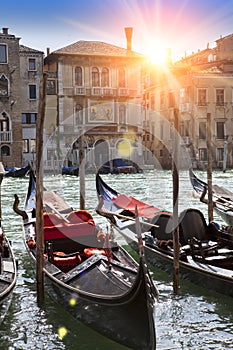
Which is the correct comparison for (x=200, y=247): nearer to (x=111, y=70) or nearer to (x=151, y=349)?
(x=151, y=349)

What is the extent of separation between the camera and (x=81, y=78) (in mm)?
15977

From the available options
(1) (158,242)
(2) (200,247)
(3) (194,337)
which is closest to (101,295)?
(3) (194,337)

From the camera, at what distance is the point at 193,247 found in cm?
372

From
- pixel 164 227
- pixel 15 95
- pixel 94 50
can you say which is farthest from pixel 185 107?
pixel 164 227

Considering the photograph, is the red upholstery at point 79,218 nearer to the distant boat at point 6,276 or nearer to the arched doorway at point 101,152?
the distant boat at point 6,276

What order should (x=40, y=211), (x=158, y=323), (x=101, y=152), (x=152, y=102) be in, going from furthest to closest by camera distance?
(x=152, y=102)
(x=101, y=152)
(x=40, y=211)
(x=158, y=323)

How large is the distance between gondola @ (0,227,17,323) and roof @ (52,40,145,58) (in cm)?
1246

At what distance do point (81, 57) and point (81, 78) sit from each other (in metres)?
0.64

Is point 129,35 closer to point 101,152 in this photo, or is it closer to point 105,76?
point 105,76

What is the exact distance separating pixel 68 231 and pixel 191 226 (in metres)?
1.00

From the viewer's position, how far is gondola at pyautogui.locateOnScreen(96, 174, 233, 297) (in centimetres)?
349

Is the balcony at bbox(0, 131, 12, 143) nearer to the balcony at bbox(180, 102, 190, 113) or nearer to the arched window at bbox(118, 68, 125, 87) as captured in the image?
the arched window at bbox(118, 68, 125, 87)

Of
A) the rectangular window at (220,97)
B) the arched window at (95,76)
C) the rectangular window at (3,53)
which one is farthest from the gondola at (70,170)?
the rectangular window at (220,97)

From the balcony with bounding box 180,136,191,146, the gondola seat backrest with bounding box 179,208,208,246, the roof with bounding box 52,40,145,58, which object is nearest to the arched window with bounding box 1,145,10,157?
the roof with bounding box 52,40,145,58
